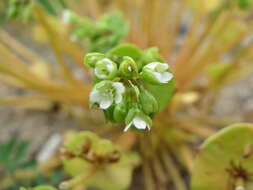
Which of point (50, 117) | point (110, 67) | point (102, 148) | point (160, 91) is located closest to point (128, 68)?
point (110, 67)

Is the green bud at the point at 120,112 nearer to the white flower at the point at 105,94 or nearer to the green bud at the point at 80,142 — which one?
the white flower at the point at 105,94

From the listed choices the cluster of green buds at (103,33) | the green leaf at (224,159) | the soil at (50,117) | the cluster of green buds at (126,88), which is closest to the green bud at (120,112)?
the cluster of green buds at (126,88)

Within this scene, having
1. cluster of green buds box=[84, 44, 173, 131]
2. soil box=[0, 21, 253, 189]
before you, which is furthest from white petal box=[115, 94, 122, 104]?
soil box=[0, 21, 253, 189]

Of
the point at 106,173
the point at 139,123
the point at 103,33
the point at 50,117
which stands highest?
the point at 50,117

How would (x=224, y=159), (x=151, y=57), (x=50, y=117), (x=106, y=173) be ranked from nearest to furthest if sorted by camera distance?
1. (x=151, y=57)
2. (x=224, y=159)
3. (x=106, y=173)
4. (x=50, y=117)

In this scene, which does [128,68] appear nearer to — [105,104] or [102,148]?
[105,104]

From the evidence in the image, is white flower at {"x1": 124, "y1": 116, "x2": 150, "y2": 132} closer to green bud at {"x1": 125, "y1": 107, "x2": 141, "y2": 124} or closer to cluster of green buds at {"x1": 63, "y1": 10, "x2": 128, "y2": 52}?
green bud at {"x1": 125, "y1": 107, "x2": 141, "y2": 124}
